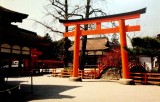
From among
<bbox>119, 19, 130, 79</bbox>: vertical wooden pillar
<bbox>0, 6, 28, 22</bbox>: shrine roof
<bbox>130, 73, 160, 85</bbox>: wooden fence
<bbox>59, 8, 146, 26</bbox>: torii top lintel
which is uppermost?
<bbox>59, 8, 146, 26</bbox>: torii top lintel

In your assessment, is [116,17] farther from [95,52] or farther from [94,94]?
[95,52]

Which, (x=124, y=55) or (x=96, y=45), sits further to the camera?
(x=96, y=45)

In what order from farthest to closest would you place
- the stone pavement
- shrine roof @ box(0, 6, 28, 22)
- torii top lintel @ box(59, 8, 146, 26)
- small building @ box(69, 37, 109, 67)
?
small building @ box(69, 37, 109, 67), torii top lintel @ box(59, 8, 146, 26), shrine roof @ box(0, 6, 28, 22), the stone pavement

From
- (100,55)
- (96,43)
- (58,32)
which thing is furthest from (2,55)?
(96,43)

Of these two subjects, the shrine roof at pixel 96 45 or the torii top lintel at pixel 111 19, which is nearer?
the torii top lintel at pixel 111 19

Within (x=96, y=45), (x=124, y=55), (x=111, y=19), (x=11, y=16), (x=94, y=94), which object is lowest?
(x=94, y=94)

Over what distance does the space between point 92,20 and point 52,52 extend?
A: 4322 centimetres

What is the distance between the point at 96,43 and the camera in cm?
5134

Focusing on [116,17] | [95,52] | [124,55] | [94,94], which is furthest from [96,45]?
[94,94]

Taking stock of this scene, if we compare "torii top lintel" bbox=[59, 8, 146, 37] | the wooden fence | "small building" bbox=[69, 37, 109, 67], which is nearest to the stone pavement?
the wooden fence

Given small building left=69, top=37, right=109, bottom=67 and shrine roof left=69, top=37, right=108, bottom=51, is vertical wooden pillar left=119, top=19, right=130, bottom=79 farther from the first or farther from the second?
shrine roof left=69, top=37, right=108, bottom=51

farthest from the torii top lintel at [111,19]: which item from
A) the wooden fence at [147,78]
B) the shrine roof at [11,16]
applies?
the shrine roof at [11,16]

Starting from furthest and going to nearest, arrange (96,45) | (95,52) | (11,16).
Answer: (96,45) < (95,52) < (11,16)

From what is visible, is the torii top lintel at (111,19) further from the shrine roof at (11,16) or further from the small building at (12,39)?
the shrine roof at (11,16)
